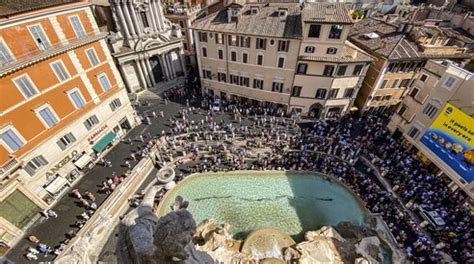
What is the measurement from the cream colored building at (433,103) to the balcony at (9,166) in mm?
43009

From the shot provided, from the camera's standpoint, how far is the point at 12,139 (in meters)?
18.7

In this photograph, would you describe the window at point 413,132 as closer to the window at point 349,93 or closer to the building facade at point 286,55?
the building facade at point 286,55

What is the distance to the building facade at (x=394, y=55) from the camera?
28.5 metres

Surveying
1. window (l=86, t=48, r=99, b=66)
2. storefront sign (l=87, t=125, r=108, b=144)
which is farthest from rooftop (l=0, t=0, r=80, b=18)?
storefront sign (l=87, t=125, r=108, b=144)

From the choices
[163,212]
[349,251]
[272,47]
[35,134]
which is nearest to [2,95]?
[35,134]

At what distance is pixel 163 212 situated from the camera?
22.6 m

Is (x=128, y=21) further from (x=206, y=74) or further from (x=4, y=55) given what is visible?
(x=4, y=55)

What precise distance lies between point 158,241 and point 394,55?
3492cm

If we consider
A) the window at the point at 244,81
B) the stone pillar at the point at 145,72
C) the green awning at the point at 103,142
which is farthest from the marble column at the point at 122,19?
the window at the point at 244,81

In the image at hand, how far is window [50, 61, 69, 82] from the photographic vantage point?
69.9 ft

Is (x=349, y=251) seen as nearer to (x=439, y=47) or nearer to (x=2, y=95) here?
(x=439, y=47)

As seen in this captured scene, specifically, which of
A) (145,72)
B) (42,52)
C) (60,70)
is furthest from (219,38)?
(42,52)

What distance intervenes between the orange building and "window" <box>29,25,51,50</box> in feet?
0.26

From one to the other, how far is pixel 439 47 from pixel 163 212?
40972 mm
